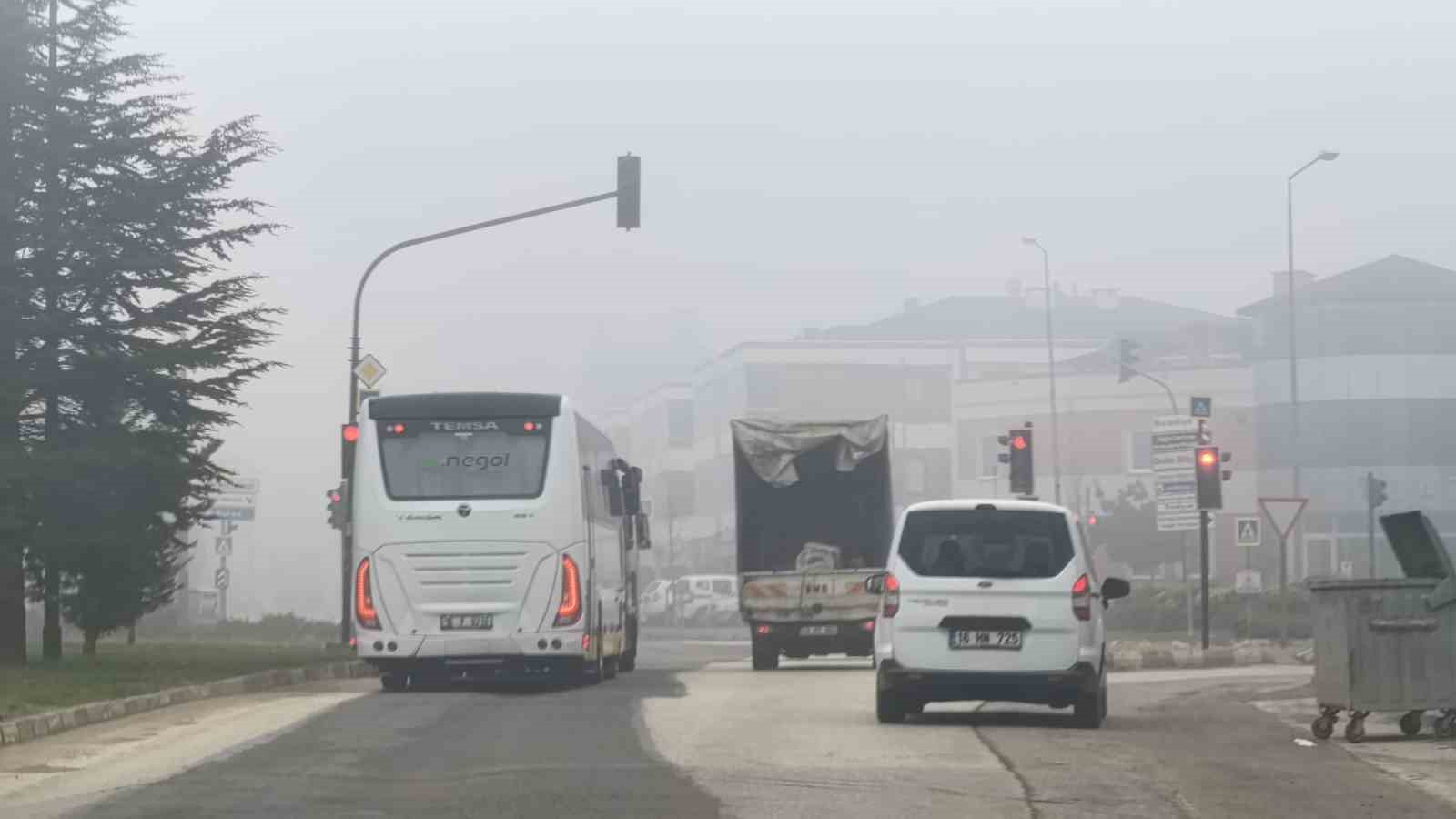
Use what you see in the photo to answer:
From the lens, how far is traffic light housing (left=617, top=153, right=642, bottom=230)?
31859 millimetres

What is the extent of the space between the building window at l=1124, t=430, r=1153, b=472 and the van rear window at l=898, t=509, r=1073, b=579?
78192mm

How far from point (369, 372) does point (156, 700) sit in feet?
43.8

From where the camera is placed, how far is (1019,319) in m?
124

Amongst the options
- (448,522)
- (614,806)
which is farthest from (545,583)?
(614,806)

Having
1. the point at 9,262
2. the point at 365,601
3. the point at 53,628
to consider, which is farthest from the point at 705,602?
the point at 365,601

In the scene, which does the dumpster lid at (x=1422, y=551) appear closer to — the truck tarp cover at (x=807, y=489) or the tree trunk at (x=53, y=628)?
the truck tarp cover at (x=807, y=489)

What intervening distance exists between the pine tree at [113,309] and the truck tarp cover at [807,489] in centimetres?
739

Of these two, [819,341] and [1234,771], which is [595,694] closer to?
[1234,771]

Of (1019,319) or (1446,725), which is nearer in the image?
(1446,725)

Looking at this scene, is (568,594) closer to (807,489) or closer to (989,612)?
(989,612)

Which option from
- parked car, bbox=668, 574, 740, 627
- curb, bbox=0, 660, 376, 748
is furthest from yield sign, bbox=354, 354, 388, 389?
parked car, bbox=668, 574, 740, 627

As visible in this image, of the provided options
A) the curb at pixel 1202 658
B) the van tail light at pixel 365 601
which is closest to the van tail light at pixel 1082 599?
the van tail light at pixel 365 601

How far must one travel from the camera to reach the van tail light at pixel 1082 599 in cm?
1683

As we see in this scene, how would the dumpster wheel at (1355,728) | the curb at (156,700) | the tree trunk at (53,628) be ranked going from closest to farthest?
1. the dumpster wheel at (1355,728)
2. the curb at (156,700)
3. the tree trunk at (53,628)
